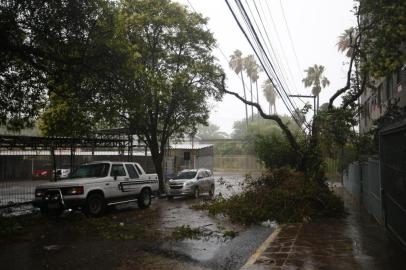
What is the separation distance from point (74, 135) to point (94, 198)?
6.31 meters

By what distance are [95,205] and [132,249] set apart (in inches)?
221

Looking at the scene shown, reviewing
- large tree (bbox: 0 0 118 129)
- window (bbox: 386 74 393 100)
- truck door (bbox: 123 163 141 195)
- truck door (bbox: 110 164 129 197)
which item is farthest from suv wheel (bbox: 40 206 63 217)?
window (bbox: 386 74 393 100)

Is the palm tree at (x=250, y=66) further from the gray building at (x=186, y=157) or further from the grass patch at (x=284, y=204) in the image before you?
the grass patch at (x=284, y=204)

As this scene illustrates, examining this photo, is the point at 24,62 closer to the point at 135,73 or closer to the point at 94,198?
the point at 135,73

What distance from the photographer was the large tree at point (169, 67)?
2231 cm

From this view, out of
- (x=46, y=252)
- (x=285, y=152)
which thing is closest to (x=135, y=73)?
(x=46, y=252)

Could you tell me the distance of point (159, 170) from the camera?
25578mm

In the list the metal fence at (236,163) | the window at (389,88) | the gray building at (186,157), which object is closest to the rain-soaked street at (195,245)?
the window at (389,88)

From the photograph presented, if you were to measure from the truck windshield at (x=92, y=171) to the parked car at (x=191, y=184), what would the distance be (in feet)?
24.3

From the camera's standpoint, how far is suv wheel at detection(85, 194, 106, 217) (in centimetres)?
1447

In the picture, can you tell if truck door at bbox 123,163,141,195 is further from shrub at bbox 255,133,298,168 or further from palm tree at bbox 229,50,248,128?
palm tree at bbox 229,50,248,128

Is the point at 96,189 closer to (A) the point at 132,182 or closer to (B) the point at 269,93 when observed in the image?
(A) the point at 132,182

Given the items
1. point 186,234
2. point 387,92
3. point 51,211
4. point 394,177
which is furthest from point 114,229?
point 387,92

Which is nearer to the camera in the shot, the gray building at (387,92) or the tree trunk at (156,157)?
the gray building at (387,92)
